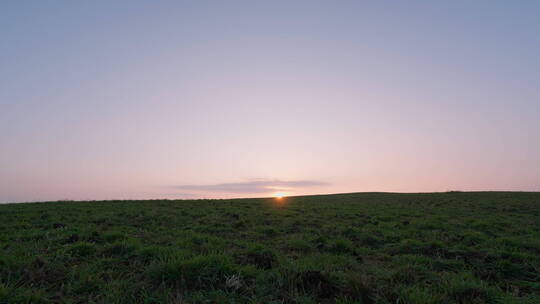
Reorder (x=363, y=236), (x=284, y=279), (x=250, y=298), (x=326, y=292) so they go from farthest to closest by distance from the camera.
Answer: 1. (x=363, y=236)
2. (x=284, y=279)
3. (x=326, y=292)
4. (x=250, y=298)

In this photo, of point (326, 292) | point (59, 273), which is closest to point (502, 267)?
point (326, 292)

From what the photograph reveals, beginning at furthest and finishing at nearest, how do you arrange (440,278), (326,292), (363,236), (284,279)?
(363,236) < (440,278) < (284,279) < (326,292)

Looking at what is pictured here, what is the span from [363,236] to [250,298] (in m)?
6.96

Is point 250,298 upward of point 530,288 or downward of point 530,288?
upward

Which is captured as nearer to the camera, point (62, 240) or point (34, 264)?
point (34, 264)

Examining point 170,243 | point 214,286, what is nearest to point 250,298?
point 214,286

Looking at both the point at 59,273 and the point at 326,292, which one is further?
the point at 59,273

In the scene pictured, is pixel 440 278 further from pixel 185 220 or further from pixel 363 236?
pixel 185 220

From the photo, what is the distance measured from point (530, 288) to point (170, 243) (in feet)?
30.2

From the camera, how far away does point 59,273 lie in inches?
242

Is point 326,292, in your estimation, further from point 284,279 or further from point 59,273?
point 59,273

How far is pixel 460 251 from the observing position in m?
8.73

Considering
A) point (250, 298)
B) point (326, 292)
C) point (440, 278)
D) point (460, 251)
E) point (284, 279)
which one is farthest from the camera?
point (460, 251)

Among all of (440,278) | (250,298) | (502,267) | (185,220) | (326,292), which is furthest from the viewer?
(185,220)
